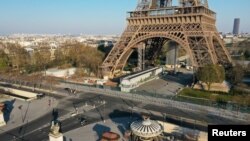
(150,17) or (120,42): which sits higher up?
(150,17)

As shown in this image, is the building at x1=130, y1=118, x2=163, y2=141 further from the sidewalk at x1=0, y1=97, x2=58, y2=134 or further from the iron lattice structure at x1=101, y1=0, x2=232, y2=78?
the iron lattice structure at x1=101, y1=0, x2=232, y2=78

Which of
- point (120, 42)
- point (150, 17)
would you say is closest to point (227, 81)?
point (150, 17)

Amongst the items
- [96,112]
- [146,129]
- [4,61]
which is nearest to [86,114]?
[96,112]

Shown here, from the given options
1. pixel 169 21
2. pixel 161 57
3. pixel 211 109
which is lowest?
pixel 211 109

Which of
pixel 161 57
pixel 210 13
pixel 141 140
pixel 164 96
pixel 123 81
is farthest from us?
pixel 161 57

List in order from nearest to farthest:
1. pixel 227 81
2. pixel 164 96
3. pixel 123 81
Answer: pixel 164 96
pixel 123 81
pixel 227 81

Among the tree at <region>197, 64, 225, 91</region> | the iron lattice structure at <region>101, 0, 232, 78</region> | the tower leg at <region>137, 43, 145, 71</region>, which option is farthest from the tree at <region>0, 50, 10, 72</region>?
the tree at <region>197, 64, 225, 91</region>

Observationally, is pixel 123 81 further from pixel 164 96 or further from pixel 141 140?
pixel 141 140

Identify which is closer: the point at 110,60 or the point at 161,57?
the point at 110,60
